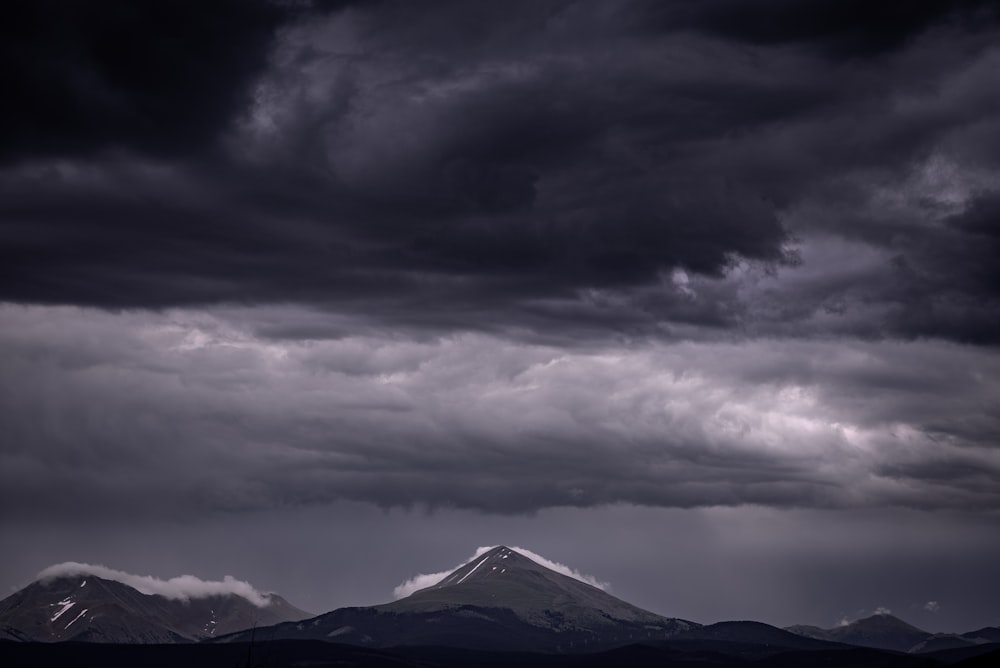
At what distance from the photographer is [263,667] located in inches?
7854
